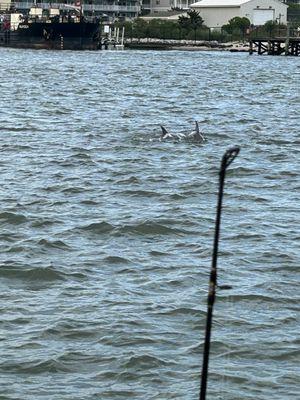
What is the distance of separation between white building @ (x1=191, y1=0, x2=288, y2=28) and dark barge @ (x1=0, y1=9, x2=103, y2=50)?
30.6m

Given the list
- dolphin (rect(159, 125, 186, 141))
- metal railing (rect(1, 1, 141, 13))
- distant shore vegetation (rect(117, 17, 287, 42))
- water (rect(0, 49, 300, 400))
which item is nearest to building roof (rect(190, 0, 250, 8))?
distant shore vegetation (rect(117, 17, 287, 42))

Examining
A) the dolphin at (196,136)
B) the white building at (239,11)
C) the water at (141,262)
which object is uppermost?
the white building at (239,11)

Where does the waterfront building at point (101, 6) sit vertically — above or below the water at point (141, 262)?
above

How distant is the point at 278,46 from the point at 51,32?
21.0m

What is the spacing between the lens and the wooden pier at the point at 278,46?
10062 cm

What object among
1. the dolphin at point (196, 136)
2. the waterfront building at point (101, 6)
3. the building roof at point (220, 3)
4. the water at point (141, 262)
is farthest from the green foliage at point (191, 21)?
the dolphin at point (196, 136)

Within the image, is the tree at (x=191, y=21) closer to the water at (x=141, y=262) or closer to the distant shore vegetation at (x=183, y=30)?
the distant shore vegetation at (x=183, y=30)

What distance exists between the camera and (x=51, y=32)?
4281 inches

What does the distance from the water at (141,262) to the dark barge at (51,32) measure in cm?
7562

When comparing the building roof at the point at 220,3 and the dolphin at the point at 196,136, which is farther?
the building roof at the point at 220,3

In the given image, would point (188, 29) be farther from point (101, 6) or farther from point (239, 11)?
point (101, 6)

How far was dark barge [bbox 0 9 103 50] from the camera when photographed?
108 meters

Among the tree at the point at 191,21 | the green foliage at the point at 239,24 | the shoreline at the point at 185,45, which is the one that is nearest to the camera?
the shoreline at the point at 185,45

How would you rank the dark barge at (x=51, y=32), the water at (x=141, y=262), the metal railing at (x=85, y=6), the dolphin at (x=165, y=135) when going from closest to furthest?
1. the water at (x=141, y=262)
2. the dolphin at (x=165, y=135)
3. the dark barge at (x=51, y=32)
4. the metal railing at (x=85, y=6)
